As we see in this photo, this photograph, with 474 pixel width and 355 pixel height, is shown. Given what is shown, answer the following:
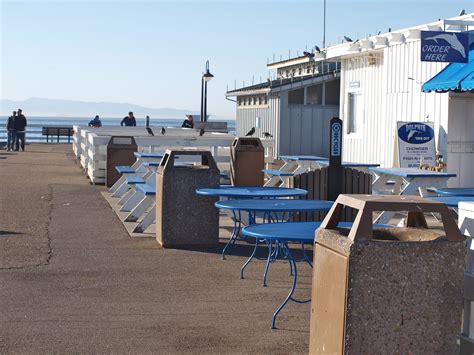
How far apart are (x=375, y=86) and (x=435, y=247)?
606 inches

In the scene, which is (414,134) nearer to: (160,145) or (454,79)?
(454,79)

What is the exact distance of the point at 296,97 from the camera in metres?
29.2

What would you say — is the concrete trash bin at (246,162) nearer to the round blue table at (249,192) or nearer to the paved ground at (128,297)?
the paved ground at (128,297)

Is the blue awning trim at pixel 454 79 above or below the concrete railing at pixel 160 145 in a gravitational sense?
above

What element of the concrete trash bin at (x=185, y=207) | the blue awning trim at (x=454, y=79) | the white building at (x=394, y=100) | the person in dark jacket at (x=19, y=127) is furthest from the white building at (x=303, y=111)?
the concrete trash bin at (x=185, y=207)

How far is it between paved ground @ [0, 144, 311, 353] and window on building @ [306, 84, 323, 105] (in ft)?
53.5

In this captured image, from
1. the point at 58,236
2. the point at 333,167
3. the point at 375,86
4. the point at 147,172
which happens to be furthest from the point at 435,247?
the point at 375,86

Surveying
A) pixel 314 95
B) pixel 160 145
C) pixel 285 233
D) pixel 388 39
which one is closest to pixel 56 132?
pixel 314 95

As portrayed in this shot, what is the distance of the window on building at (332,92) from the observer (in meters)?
29.4

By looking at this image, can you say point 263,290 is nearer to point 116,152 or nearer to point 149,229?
point 149,229

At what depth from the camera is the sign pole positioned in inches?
431

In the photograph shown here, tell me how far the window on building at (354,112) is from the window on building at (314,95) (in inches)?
290

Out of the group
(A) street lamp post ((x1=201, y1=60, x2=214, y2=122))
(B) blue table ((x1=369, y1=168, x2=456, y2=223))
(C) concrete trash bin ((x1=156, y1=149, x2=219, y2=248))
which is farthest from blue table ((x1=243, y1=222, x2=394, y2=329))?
(A) street lamp post ((x1=201, y1=60, x2=214, y2=122))

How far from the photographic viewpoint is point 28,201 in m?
17.4
